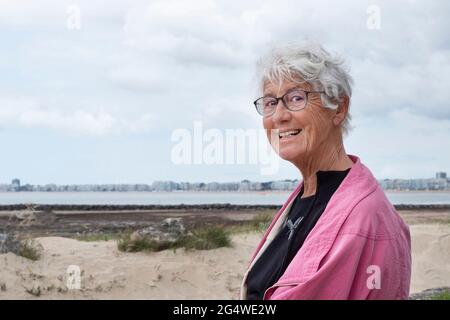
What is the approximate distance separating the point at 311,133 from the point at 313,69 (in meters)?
0.28

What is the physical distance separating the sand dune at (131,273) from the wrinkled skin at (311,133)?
723 centimetres

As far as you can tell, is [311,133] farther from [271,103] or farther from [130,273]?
[130,273]

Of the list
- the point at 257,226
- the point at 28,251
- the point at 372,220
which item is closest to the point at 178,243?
the point at 28,251

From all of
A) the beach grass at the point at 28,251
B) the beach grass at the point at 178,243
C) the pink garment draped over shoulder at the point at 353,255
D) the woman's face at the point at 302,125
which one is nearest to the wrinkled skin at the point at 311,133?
the woman's face at the point at 302,125

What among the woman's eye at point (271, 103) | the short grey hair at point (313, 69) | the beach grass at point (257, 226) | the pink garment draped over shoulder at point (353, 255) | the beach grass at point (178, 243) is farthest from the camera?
the beach grass at point (257, 226)

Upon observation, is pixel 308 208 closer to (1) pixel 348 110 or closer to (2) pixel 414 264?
(1) pixel 348 110

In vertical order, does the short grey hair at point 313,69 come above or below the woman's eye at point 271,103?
above

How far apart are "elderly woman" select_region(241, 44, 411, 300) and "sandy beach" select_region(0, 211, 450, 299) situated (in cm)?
706

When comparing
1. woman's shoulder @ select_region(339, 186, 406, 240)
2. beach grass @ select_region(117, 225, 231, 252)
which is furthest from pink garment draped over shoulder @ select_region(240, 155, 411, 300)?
beach grass @ select_region(117, 225, 231, 252)

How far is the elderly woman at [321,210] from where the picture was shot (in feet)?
6.88

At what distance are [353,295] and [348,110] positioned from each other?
0.84m

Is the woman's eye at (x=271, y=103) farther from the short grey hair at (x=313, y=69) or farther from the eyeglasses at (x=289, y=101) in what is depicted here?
the short grey hair at (x=313, y=69)

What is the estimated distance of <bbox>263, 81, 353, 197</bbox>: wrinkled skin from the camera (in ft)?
8.09
